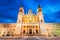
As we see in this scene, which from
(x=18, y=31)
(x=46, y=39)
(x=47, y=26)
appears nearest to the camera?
(x=46, y=39)

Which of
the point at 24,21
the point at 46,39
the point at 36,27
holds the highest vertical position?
the point at 24,21

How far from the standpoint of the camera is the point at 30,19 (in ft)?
203

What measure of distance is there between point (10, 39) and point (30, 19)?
151ft

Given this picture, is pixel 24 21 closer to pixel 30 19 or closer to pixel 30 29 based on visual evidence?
pixel 30 19

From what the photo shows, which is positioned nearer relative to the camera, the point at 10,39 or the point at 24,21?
the point at 10,39

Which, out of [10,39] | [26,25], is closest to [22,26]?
[26,25]

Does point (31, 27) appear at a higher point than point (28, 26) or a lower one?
lower

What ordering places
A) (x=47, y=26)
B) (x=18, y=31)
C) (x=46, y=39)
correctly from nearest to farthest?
(x=46, y=39) < (x=18, y=31) < (x=47, y=26)

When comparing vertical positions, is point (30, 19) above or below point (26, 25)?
above

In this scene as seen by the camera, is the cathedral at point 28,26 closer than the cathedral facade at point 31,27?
No

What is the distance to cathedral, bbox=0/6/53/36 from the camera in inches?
2165

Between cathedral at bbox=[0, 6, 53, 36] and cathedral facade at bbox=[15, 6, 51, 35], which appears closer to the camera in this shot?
cathedral facade at bbox=[15, 6, 51, 35]

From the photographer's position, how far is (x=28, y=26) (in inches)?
2222

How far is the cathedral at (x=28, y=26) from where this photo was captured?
54981 mm
